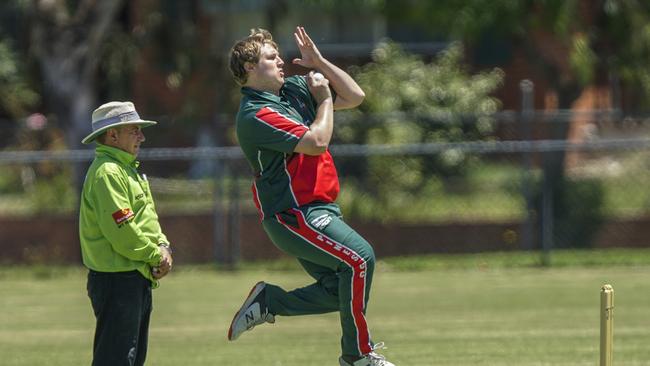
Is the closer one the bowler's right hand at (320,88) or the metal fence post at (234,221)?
the bowler's right hand at (320,88)

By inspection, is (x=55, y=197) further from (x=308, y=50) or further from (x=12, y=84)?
Answer: (x=308, y=50)

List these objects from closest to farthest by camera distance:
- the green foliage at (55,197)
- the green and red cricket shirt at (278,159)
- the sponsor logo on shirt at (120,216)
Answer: the sponsor logo on shirt at (120,216), the green and red cricket shirt at (278,159), the green foliage at (55,197)

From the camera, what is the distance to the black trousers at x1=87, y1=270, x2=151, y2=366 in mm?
6926

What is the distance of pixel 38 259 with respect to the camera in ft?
56.6

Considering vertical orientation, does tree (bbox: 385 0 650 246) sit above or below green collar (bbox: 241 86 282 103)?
above

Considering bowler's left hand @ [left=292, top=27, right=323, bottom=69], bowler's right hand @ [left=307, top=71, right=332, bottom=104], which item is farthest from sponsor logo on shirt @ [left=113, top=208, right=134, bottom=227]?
bowler's left hand @ [left=292, top=27, right=323, bottom=69]

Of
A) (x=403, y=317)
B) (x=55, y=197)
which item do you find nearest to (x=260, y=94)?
(x=403, y=317)

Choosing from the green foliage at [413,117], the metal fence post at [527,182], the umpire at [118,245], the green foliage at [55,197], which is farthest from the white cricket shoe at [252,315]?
the green foliage at [55,197]

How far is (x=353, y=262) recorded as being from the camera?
7.21 metres

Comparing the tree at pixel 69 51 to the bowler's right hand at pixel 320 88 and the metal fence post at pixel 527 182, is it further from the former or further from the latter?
the bowler's right hand at pixel 320 88

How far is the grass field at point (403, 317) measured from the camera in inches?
386

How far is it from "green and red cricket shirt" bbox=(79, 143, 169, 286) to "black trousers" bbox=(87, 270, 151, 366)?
7cm

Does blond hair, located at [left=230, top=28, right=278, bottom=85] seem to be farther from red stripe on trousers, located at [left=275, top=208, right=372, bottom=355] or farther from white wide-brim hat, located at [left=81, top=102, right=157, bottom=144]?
red stripe on trousers, located at [left=275, top=208, right=372, bottom=355]

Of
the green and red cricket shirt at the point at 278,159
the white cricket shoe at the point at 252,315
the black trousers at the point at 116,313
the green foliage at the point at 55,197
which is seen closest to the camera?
the black trousers at the point at 116,313
